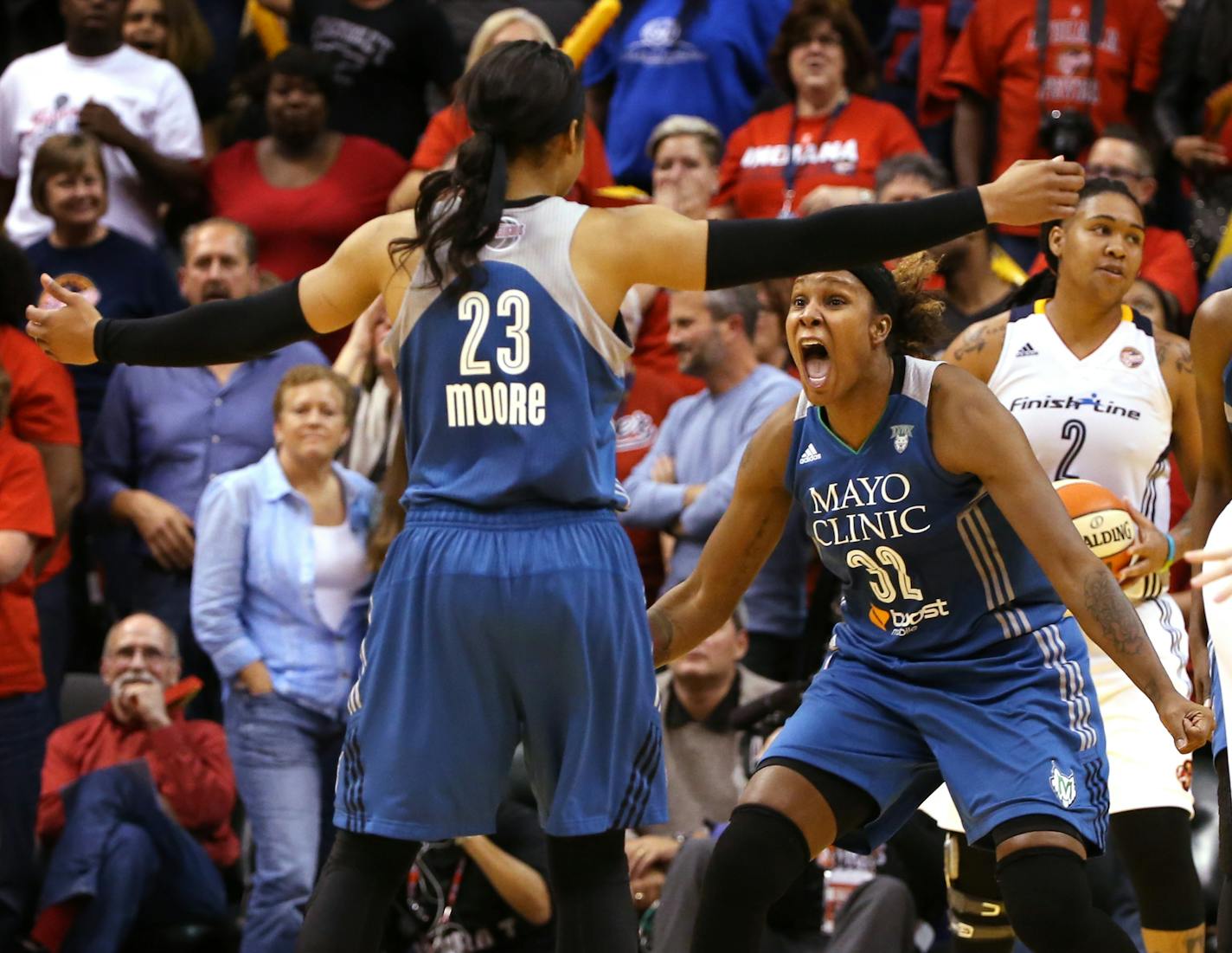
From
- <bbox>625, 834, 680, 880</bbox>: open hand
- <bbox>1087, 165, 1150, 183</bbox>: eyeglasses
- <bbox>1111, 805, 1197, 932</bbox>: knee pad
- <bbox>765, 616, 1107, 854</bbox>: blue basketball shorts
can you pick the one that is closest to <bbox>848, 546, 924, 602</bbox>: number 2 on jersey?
<bbox>765, 616, 1107, 854</bbox>: blue basketball shorts

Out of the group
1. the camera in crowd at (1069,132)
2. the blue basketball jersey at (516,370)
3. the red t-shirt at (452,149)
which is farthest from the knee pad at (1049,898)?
the red t-shirt at (452,149)

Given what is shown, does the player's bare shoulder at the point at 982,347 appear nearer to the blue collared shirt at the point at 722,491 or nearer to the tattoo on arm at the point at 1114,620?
the blue collared shirt at the point at 722,491

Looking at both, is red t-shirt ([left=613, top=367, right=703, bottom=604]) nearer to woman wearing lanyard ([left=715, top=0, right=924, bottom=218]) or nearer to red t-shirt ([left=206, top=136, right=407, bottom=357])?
woman wearing lanyard ([left=715, top=0, right=924, bottom=218])

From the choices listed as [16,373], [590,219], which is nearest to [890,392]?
[590,219]

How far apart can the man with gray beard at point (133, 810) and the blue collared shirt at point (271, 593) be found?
1.02 ft

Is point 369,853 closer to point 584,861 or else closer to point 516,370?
point 584,861

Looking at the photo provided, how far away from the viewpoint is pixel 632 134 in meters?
9.62

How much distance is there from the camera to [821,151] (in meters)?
8.73

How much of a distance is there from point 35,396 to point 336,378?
1.09m

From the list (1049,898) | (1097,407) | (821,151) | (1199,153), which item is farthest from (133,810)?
(1199,153)

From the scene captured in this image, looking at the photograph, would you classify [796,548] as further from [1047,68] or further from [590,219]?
[590,219]

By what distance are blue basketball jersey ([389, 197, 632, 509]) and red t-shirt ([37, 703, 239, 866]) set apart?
11.0ft

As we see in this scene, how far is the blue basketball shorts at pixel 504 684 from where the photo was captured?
3.84 meters

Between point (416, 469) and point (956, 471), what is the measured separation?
4.18ft
